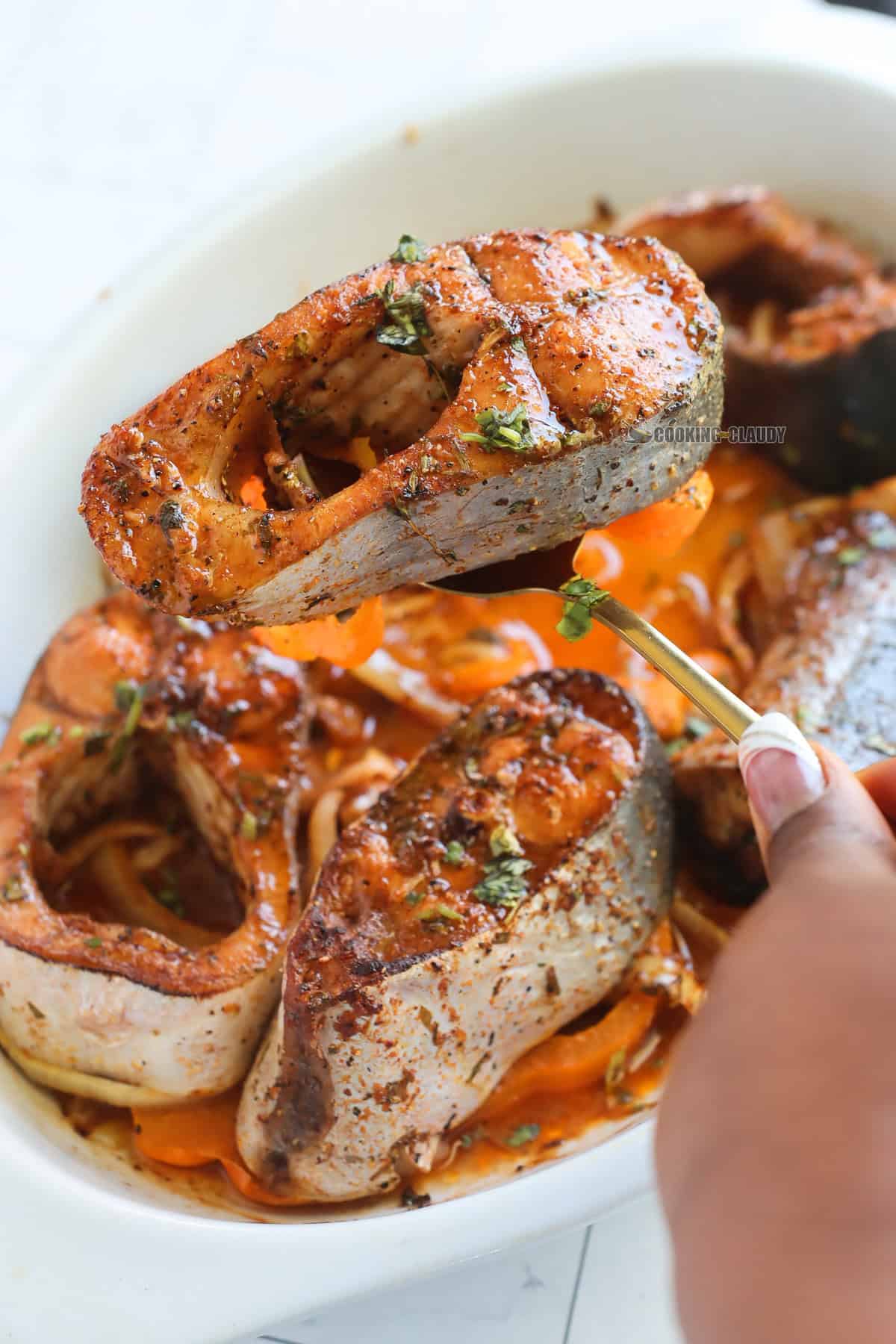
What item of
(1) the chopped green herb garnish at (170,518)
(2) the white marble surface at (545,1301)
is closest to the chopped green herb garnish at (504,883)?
(2) the white marble surface at (545,1301)

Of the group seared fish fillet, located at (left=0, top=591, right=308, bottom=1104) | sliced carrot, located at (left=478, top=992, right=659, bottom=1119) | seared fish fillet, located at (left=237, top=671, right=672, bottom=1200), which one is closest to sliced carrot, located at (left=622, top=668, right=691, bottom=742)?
seared fish fillet, located at (left=237, top=671, right=672, bottom=1200)

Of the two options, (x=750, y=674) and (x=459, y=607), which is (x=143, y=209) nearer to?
(x=459, y=607)

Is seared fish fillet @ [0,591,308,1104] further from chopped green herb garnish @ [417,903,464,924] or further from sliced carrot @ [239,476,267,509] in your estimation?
sliced carrot @ [239,476,267,509]

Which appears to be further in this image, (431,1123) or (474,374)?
(431,1123)

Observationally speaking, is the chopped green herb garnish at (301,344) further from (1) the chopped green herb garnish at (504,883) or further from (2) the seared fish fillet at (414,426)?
(1) the chopped green herb garnish at (504,883)

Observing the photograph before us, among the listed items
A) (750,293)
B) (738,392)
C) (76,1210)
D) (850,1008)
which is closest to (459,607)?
(738,392)

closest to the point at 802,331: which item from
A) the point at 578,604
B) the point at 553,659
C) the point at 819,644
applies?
the point at 819,644

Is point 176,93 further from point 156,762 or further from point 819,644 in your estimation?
point 819,644
